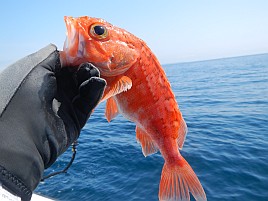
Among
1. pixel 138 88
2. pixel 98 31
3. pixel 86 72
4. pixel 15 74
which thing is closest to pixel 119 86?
pixel 138 88

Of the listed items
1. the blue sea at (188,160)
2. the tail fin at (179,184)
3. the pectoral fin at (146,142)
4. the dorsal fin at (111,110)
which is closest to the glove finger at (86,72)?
the dorsal fin at (111,110)

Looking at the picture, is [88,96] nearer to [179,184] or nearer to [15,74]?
[15,74]

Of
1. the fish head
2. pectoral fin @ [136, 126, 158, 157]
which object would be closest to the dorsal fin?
pectoral fin @ [136, 126, 158, 157]

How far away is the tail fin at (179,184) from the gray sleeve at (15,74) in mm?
2322

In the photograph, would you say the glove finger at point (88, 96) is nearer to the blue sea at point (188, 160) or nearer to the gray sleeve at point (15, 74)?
the gray sleeve at point (15, 74)

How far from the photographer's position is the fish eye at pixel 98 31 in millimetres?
2691

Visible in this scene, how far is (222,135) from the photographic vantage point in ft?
33.4

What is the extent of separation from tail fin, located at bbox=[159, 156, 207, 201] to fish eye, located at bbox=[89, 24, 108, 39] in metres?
2.08

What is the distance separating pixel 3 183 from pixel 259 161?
787 cm

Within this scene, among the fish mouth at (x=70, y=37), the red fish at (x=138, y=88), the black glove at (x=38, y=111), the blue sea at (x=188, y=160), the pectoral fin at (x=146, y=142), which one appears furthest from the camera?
the blue sea at (x=188, y=160)

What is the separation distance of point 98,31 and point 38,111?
3.88 ft

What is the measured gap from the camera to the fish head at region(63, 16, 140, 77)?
253cm

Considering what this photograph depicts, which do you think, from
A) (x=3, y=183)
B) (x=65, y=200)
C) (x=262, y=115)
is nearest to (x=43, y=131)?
(x=3, y=183)

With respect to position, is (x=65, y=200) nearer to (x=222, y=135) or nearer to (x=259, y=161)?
(x=259, y=161)
